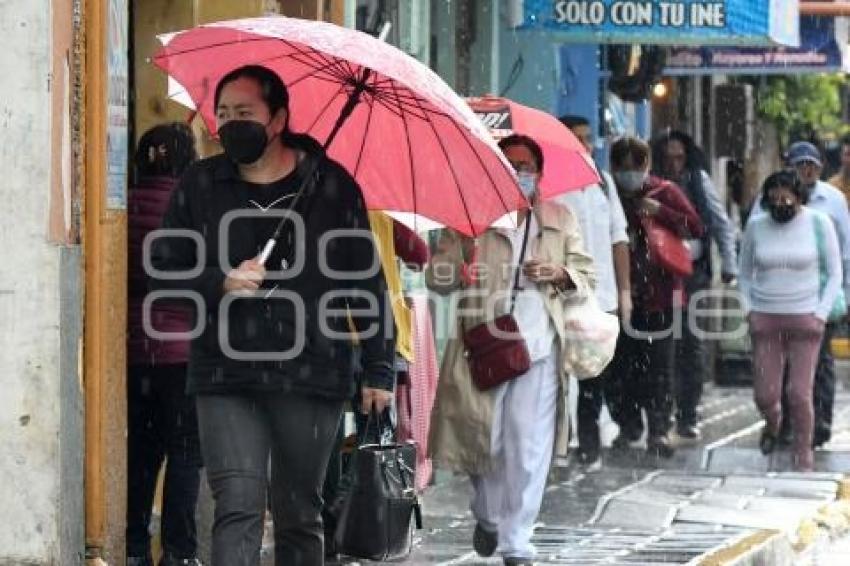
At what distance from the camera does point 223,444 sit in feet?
22.7

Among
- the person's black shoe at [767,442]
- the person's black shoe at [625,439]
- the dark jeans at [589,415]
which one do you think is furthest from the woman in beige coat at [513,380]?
the person's black shoe at [767,442]

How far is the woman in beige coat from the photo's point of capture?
9531 mm

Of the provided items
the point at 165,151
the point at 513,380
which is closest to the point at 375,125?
the point at 165,151

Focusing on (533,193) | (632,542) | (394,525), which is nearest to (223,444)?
(394,525)

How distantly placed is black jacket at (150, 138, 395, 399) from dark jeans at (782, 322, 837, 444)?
8.54 metres

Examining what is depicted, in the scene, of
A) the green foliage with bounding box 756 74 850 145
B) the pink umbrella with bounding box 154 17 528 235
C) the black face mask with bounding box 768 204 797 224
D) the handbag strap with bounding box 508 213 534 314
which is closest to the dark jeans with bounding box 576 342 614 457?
the black face mask with bounding box 768 204 797 224

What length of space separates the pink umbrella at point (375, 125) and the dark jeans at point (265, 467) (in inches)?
41.6

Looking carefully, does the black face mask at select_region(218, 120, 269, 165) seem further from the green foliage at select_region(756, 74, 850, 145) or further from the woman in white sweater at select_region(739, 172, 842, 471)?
the green foliage at select_region(756, 74, 850, 145)

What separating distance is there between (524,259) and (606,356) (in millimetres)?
571

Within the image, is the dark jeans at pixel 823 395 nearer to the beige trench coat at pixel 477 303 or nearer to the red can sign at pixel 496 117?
the beige trench coat at pixel 477 303

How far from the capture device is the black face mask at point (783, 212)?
46.3ft

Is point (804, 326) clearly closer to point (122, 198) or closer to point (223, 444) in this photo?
point (122, 198)

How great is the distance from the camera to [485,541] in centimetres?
968

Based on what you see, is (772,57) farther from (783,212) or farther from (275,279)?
(275,279)
